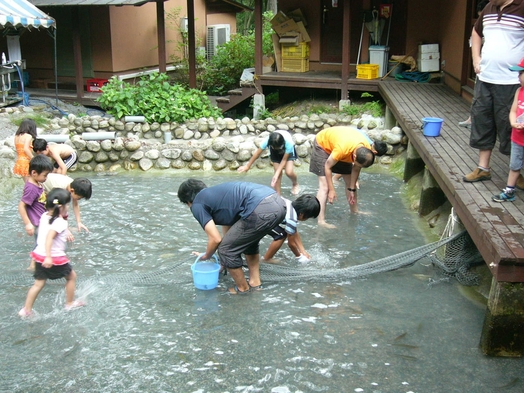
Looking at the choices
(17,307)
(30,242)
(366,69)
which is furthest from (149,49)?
(17,307)

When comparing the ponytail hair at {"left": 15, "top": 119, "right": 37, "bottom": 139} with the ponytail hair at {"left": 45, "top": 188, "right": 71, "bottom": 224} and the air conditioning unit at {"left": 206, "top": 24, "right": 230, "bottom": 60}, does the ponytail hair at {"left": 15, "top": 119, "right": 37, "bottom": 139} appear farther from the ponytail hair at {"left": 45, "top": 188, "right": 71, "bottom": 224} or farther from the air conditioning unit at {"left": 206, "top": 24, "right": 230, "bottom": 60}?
the air conditioning unit at {"left": 206, "top": 24, "right": 230, "bottom": 60}

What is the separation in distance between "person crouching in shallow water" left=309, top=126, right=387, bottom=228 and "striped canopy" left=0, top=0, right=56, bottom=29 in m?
8.03

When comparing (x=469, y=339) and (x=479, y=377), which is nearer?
(x=479, y=377)

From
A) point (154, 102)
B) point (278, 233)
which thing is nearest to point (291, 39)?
point (154, 102)

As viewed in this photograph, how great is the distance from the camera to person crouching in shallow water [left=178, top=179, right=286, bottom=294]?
212 inches

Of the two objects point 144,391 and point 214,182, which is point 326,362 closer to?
point 144,391

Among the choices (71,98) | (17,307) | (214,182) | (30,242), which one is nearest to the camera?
(17,307)

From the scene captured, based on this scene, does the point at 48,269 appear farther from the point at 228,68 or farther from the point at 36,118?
the point at 228,68

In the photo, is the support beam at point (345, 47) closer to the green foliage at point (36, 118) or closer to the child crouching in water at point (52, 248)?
the green foliage at point (36, 118)

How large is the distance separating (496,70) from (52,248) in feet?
14.4

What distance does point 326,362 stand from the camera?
469cm

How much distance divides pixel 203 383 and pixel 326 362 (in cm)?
97

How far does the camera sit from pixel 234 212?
549cm

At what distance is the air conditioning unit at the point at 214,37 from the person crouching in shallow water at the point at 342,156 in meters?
13.1
